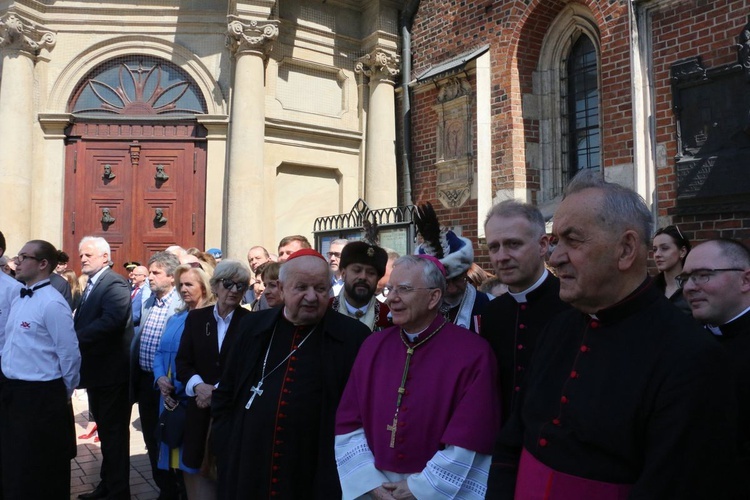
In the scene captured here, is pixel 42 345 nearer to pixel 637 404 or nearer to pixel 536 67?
pixel 637 404

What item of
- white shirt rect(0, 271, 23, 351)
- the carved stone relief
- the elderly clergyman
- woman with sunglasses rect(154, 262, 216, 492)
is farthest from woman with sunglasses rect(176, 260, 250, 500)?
the carved stone relief

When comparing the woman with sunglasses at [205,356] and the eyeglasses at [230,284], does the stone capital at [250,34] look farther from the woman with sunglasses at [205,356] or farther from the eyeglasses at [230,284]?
the eyeglasses at [230,284]

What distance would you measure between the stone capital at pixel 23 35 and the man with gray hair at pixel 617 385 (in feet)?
33.7

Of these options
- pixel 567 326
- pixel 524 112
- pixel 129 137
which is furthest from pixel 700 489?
pixel 129 137

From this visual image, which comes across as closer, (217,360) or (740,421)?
(740,421)

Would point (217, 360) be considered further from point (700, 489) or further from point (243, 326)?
point (700, 489)

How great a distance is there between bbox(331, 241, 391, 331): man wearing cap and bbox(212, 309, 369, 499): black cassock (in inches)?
33.9

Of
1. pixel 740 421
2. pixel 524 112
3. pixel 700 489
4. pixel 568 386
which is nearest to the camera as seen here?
pixel 700 489

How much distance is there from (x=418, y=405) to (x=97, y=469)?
4674 millimetres

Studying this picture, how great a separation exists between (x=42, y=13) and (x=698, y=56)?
962 cm

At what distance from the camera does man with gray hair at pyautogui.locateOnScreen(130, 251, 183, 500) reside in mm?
5203

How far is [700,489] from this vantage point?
1641 millimetres

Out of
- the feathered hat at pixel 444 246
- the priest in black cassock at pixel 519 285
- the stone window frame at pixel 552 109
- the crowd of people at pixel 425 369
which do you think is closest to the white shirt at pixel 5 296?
the crowd of people at pixel 425 369

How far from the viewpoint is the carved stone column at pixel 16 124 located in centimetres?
962
